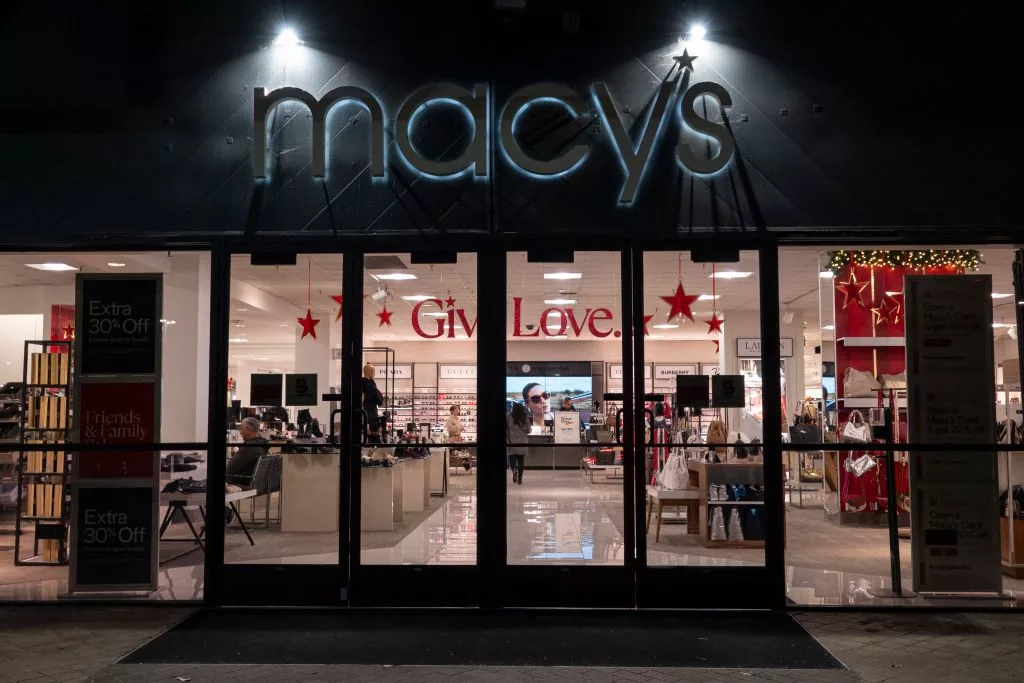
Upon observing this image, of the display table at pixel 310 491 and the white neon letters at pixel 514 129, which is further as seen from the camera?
the display table at pixel 310 491

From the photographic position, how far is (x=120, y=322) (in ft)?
18.5

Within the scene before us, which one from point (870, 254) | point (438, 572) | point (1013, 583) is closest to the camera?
point (438, 572)

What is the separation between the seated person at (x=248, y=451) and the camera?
5.62 metres

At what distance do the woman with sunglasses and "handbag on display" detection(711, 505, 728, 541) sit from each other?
5.33 feet

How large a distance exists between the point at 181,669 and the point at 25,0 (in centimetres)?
461

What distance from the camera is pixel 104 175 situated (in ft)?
17.9

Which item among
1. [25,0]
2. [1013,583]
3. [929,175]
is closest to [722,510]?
[1013,583]

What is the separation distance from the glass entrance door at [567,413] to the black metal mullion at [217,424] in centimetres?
188

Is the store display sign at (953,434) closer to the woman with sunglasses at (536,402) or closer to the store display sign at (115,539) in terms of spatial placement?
the woman with sunglasses at (536,402)

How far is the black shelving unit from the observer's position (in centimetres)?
685

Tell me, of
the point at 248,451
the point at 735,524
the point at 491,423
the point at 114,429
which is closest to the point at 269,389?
the point at 248,451

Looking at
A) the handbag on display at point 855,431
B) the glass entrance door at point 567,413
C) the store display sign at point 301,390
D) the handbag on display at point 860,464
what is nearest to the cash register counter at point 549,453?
the glass entrance door at point 567,413

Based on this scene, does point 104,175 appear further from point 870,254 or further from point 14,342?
point 14,342

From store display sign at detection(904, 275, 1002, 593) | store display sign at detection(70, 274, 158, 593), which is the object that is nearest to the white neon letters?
store display sign at detection(70, 274, 158, 593)
